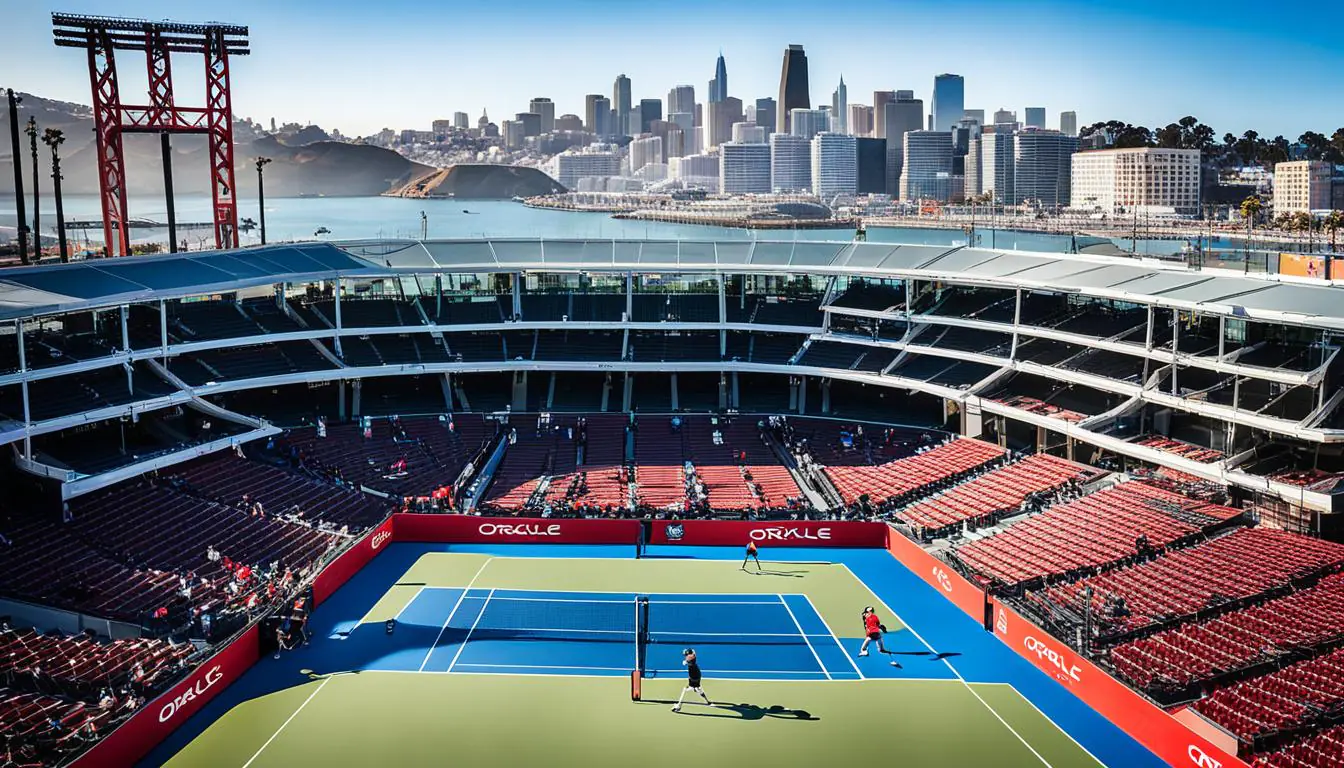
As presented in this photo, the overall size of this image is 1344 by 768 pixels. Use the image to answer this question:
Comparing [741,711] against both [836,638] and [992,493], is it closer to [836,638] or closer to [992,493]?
[836,638]

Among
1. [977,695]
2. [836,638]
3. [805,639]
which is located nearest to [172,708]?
[805,639]

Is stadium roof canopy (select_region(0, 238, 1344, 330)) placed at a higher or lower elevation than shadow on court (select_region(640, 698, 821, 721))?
higher

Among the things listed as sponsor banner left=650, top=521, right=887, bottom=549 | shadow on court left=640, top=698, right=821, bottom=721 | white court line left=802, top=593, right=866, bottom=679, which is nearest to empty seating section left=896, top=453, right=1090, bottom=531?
sponsor banner left=650, top=521, right=887, bottom=549

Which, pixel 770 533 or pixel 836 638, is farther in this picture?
pixel 770 533

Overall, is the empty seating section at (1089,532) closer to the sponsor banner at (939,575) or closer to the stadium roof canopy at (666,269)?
the sponsor banner at (939,575)

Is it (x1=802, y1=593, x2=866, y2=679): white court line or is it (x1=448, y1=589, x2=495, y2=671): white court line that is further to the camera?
(x1=448, y1=589, x2=495, y2=671): white court line

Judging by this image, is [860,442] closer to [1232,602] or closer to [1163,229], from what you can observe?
[1232,602]

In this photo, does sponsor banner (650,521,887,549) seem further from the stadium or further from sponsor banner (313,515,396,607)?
sponsor banner (313,515,396,607)
